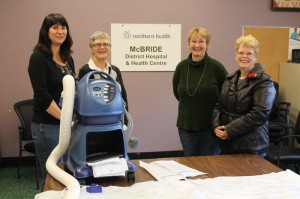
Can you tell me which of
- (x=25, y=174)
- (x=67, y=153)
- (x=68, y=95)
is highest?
(x=68, y=95)

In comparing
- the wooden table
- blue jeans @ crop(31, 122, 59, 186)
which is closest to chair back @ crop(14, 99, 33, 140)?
blue jeans @ crop(31, 122, 59, 186)

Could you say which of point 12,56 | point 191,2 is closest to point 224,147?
point 191,2

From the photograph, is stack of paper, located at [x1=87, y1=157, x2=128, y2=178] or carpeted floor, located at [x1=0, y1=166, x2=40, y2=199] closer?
stack of paper, located at [x1=87, y1=157, x2=128, y2=178]

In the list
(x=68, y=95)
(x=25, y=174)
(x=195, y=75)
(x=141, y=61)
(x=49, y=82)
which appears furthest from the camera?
(x=141, y=61)

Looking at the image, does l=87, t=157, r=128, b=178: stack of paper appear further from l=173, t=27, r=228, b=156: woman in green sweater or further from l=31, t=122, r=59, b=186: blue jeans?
l=173, t=27, r=228, b=156: woman in green sweater

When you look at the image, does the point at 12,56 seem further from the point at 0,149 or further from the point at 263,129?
the point at 263,129

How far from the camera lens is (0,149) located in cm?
391

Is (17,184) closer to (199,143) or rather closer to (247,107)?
(199,143)

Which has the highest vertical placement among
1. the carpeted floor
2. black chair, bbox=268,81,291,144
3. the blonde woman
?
the blonde woman

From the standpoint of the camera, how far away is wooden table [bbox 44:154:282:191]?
1.52 meters

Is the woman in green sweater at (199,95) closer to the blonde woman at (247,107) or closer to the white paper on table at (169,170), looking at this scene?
the blonde woman at (247,107)

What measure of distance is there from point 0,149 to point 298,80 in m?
3.39

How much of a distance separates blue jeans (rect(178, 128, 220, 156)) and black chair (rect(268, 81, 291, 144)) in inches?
57.5

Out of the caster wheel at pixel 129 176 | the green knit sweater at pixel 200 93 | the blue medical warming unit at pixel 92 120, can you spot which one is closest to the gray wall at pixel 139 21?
the green knit sweater at pixel 200 93
